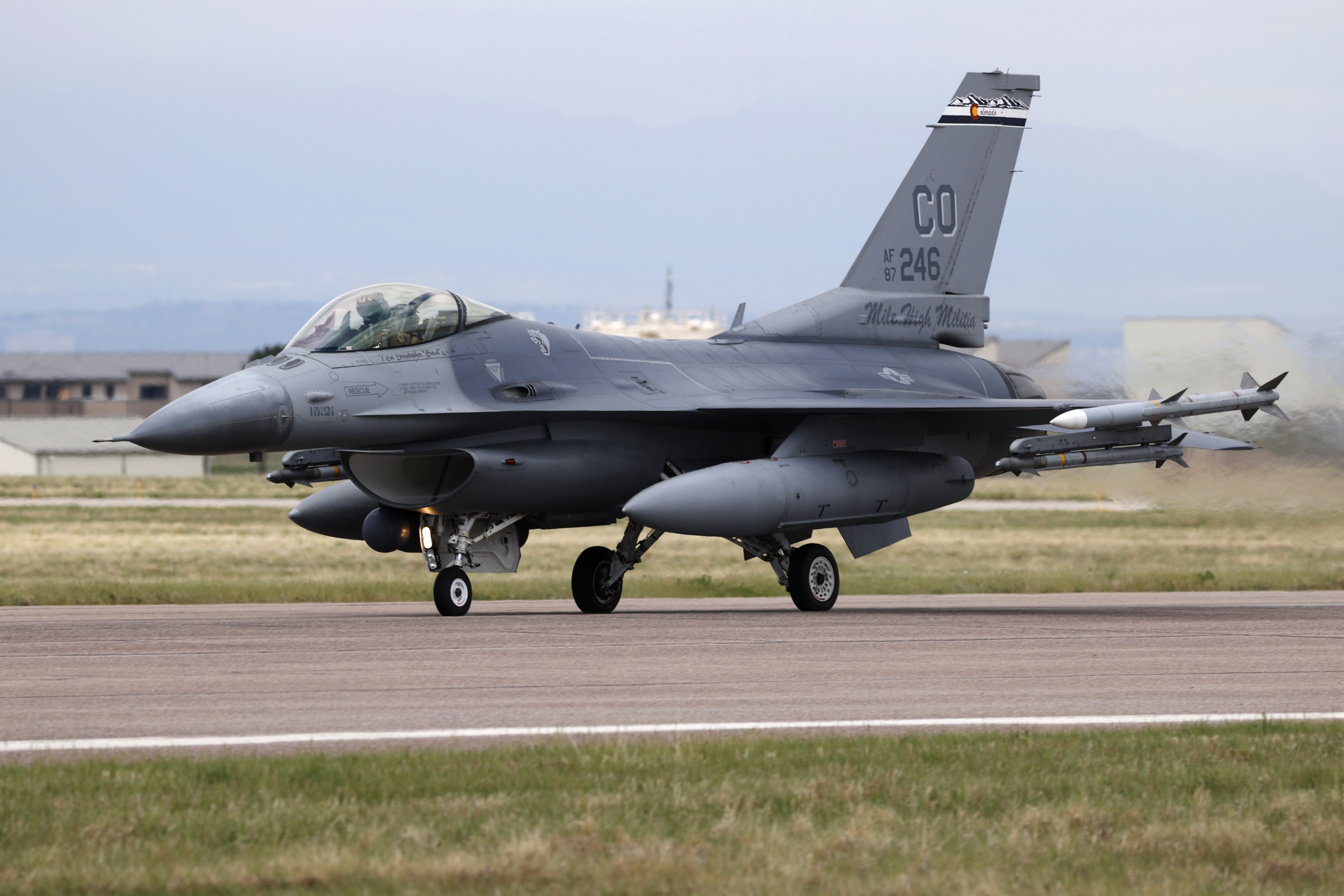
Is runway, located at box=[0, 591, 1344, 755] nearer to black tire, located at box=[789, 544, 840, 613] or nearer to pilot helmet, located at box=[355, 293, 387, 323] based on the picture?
black tire, located at box=[789, 544, 840, 613]

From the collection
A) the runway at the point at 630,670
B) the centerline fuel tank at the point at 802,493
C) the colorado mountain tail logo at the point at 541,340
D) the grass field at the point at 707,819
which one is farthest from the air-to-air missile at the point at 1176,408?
the grass field at the point at 707,819

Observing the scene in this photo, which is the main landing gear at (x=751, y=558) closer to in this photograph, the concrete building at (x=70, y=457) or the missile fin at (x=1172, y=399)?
the missile fin at (x=1172, y=399)

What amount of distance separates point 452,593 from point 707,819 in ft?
33.9

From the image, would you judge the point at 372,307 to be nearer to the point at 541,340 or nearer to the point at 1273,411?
the point at 541,340

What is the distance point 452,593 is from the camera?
16.3 metres

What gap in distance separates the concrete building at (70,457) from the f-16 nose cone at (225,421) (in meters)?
77.1

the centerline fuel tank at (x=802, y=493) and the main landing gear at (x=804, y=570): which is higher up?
the centerline fuel tank at (x=802, y=493)

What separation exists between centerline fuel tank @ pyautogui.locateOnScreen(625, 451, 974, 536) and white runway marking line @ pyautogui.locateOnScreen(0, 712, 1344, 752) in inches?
259

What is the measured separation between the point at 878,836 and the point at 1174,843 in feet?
3.60

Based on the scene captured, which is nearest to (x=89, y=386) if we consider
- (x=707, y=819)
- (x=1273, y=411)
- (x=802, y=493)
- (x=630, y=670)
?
(x=802, y=493)

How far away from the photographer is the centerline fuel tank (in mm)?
15531

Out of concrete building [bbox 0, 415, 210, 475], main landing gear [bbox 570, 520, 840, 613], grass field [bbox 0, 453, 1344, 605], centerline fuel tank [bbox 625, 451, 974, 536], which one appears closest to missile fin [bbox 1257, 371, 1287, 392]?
centerline fuel tank [bbox 625, 451, 974, 536]

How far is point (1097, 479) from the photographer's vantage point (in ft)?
72.7

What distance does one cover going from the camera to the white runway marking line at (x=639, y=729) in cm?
789
